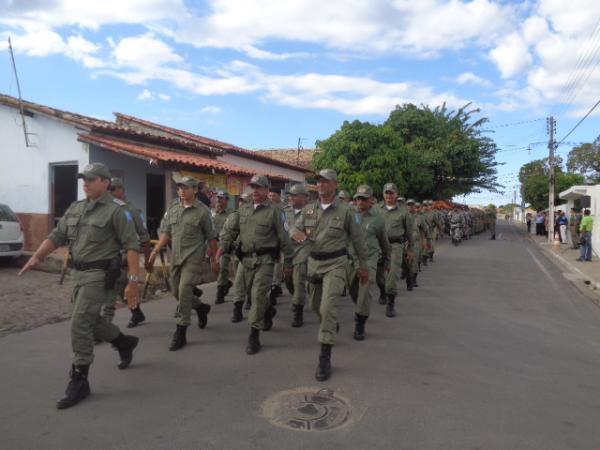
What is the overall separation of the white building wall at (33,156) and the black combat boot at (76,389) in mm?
8565

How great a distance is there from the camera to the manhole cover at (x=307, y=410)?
3.40m

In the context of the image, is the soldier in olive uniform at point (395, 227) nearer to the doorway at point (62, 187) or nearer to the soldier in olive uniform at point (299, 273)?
the soldier in olive uniform at point (299, 273)

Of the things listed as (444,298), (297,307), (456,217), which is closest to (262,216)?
(297,307)

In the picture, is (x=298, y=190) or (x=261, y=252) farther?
(x=298, y=190)

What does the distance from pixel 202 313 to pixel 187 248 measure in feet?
3.58

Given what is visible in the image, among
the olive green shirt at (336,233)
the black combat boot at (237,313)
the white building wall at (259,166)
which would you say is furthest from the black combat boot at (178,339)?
the white building wall at (259,166)

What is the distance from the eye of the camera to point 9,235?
35.0 ft

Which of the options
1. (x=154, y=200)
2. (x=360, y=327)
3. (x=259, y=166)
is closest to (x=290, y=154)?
(x=259, y=166)

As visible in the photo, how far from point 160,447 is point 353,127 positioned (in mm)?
17310

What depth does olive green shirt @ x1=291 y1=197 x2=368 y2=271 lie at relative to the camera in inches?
187

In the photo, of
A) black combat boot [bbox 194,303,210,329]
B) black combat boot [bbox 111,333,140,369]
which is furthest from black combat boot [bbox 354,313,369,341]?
black combat boot [bbox 111,333,140,369]

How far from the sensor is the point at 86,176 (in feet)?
13.0

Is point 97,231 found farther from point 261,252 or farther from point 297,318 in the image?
point 297,318

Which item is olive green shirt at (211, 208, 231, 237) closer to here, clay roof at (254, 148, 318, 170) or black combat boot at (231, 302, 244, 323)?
black combat boot at (231, 302, 244, 323)
